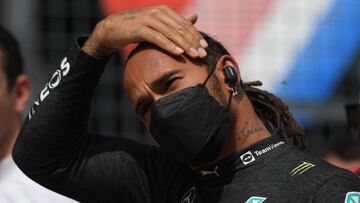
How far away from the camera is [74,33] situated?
18.3 feet

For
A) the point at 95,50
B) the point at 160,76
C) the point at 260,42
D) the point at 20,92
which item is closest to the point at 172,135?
the point at 160,76

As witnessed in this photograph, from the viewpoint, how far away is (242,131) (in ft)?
8.05

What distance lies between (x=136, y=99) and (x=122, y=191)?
366 millimetres

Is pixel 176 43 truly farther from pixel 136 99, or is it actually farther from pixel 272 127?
pixel 272 127

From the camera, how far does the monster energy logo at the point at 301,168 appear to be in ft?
7.55

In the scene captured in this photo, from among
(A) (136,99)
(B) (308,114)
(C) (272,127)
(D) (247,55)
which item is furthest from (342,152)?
(A) (136,99)

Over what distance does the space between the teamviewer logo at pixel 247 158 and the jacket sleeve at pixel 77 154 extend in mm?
310

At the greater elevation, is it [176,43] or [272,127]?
[176,43]

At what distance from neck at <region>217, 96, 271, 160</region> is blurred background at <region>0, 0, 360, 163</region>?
291cm

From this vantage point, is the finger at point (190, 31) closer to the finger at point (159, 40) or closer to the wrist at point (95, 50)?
the finger at point (159, 40)

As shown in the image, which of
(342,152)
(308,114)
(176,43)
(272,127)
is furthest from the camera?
(308,114)

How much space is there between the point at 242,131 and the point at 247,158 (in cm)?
8

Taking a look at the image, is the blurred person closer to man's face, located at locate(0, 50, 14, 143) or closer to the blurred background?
the blurred background

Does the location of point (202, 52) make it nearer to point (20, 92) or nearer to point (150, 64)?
point (150, 64)
